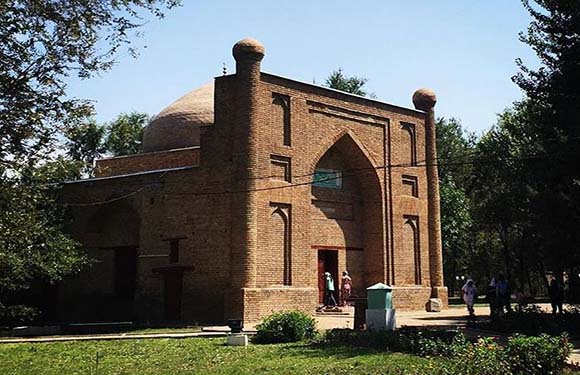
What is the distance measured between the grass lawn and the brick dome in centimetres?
1201

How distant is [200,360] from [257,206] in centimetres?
909

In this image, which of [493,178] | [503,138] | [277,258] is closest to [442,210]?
[493,178]

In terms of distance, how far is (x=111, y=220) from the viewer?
77.2ft

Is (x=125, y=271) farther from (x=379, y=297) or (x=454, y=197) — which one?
(x=454, y=197)

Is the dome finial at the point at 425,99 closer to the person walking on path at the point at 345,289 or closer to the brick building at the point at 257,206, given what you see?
the brick building at the point at 257,206

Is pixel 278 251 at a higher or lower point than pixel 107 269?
A: higher

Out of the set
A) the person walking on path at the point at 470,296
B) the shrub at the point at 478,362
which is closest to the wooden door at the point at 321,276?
the person walking on path at the point at 470,296

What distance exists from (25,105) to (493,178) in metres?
30.1

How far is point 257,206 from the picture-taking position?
20078mm

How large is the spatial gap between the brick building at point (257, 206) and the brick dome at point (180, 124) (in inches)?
2.1

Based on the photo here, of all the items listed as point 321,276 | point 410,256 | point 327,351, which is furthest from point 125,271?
point 327,351

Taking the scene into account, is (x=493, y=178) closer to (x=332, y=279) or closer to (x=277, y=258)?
(x=332, y=279)

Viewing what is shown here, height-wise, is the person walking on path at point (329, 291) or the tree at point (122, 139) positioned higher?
the tree at point (122, 139)

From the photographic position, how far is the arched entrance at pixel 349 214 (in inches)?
925
